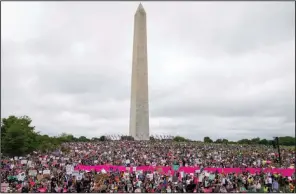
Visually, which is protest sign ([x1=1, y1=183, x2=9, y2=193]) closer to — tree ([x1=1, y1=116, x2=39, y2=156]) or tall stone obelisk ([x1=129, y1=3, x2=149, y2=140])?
tree ([x1=1, y1=116, x2=39, y2=156])

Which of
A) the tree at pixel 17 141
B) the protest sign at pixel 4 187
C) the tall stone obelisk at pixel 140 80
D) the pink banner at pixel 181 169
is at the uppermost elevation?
the tall stone obelisk at pixel 140 80

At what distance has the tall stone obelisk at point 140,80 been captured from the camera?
59.8 meters

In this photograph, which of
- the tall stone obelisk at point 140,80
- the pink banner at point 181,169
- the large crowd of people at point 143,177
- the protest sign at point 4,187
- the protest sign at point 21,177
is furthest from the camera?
the tall stone obelisk at point 140,80

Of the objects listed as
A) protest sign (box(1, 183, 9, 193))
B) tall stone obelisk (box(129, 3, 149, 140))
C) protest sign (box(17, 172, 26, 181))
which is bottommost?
protest sign (box(1, 183, 9, 193))

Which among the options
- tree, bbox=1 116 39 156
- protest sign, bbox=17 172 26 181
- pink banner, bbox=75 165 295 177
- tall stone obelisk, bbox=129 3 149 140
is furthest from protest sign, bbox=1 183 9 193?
tall stone obelisk, bbox=129 3 149 140

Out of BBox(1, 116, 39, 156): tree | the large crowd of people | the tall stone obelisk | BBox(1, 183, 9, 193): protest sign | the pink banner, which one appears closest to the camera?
BBox(1, 183, 9, 193): protest sign

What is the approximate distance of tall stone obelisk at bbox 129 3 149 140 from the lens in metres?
59.8

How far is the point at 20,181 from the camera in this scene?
28.6 meters

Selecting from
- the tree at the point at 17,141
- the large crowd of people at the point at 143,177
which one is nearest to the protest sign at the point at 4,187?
the large crowd of people at the point at 143,177

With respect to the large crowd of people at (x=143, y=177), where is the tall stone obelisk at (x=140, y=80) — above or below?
above

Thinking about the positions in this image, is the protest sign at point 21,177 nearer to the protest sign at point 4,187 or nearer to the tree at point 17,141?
the protest sign at point 4,187

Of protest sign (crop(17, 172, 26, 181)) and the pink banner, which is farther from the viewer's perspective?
the pink banner

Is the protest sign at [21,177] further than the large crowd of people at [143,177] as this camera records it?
Yes

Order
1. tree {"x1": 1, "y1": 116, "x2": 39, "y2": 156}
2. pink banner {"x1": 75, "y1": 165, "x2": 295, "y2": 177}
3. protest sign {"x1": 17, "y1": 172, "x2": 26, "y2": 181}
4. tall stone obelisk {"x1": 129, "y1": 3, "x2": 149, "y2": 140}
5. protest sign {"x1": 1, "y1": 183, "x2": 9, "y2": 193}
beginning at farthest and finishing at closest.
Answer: tall stone obelisk {"x1": 129, "y1": 3, "x2": 149, "y2": 140}
tree {"x1": 1, "y1": 116, "x2": 39, "y2": 156}
pink banner {"x1": 75, "y1": 165, "x2": 295, "y2": 177}
protest sign {"x1": 17, "y1": 172, "x2": 26, "y2": 181}
protest sign {"x1": 1, "y1": 183, "x2": 9, "y2": 193}
